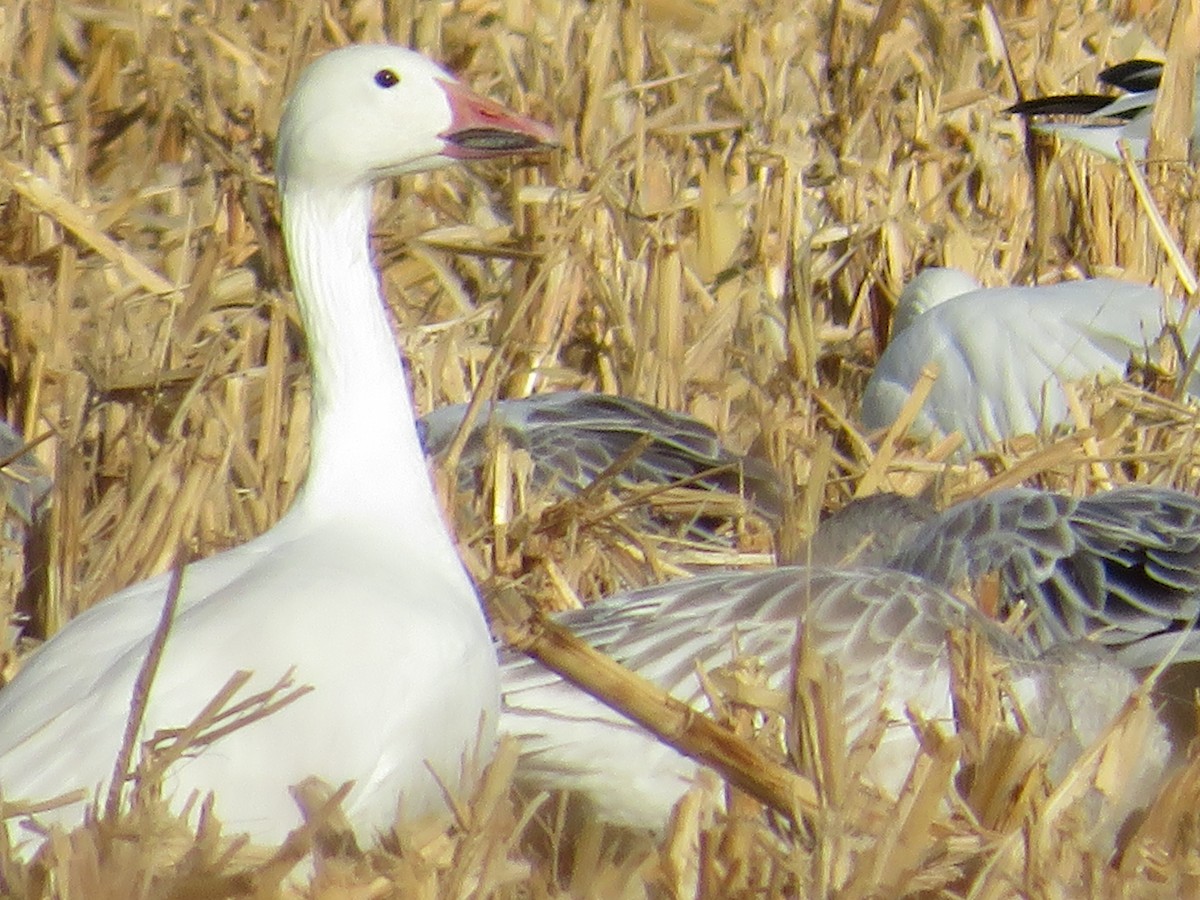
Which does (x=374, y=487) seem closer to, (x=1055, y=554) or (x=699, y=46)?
(x=1055, y=554)

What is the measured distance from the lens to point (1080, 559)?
3205 millimetres

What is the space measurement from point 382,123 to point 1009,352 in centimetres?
177

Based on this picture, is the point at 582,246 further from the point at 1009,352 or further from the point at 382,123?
the point at 382,123

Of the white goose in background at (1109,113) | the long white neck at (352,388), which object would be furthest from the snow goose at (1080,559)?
→ the white goose in background at (1109,113)

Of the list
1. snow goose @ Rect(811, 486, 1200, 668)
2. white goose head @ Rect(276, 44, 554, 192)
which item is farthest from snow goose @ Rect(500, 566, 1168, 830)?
white goose head @ Rect(276, 44, 554, 192)

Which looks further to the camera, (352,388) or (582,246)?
(582,246)

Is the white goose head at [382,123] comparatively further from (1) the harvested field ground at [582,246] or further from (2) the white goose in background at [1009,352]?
(2) the white goose in background at [1009,352]

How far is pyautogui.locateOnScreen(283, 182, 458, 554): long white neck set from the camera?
2771 millimetres

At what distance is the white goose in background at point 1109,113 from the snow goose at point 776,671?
75.0 inches

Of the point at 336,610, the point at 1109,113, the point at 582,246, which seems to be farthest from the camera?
the point at 1109,113

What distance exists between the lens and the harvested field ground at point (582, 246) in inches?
134

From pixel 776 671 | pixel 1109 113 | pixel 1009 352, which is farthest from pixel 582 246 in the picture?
pixel 776 671

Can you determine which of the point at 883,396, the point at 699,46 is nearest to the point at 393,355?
the point at 883,396

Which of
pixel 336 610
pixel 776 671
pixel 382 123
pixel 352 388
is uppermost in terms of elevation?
pixel 382 123
